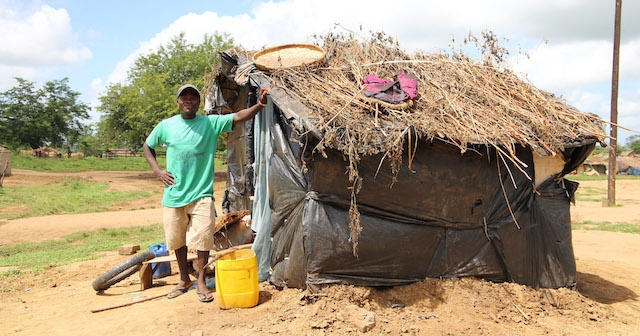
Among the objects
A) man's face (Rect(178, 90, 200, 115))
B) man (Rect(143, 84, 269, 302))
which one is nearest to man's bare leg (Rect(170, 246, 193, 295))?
man (Rect(143, 84, 269, 302))

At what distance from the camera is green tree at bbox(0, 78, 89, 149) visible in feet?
105

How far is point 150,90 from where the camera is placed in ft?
67.7

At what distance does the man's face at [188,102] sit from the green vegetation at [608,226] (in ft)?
31.0

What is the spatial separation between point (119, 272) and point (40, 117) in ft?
113

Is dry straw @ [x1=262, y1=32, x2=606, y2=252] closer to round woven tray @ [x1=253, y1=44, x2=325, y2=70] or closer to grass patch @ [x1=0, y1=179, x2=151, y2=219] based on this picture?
round woven tray @ [x1=253, y1=44, x2=325, y2=70]

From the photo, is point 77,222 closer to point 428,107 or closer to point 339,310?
point 339,310

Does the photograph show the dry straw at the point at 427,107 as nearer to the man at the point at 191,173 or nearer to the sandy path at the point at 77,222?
the man at the point at 191,173

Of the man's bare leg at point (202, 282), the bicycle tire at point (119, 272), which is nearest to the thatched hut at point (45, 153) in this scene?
the bicycle tire at point (119, 272)

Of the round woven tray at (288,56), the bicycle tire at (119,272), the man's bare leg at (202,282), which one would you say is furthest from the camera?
the round woven tray at (288,56)

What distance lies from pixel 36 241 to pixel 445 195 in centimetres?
847

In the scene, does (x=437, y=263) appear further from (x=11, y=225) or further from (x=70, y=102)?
(x=70, y=102)

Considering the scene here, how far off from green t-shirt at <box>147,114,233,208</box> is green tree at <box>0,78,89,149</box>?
33.9 m

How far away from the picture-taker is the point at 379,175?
396cm

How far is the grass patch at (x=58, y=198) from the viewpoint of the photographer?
1236 cm
